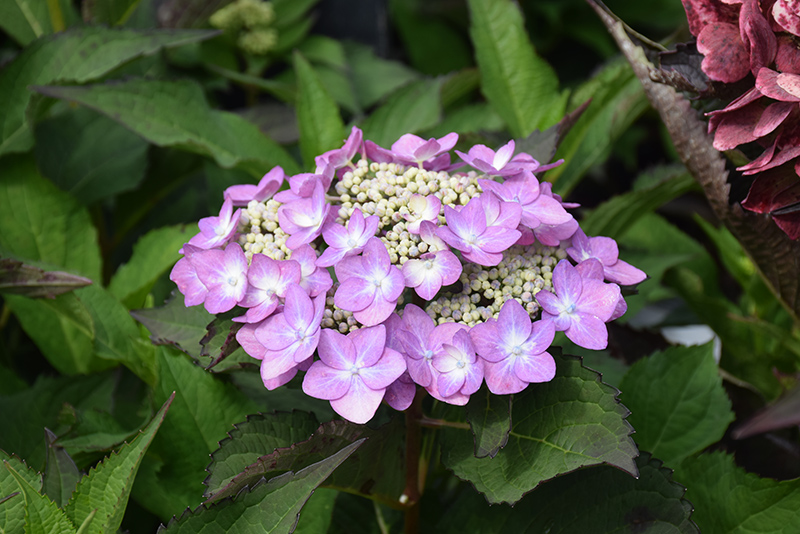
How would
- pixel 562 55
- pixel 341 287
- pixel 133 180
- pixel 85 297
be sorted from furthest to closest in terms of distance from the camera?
pixel 562 55 < pixel 133 180 < pixel 85 297 < pixel 341 287

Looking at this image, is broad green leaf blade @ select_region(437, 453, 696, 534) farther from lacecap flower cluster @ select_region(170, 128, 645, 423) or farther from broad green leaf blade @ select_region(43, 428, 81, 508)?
broad green leaf blade @ select_region(43, 428, 81, 508)

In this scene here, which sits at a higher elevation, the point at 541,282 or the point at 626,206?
the point at 541,282

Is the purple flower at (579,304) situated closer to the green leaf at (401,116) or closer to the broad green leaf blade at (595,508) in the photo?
the broad green leaf blade at (595,508)

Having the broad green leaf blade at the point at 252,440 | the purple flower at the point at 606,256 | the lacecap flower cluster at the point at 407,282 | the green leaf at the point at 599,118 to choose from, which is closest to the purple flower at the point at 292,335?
the lacecap flower cluster at the point at 407,282

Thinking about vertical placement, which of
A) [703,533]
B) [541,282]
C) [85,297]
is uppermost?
[541,282]

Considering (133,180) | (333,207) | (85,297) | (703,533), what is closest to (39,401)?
(85,297)

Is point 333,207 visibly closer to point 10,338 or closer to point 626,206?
point 626,206

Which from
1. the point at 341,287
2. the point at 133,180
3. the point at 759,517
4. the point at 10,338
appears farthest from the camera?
the point at 10,338
